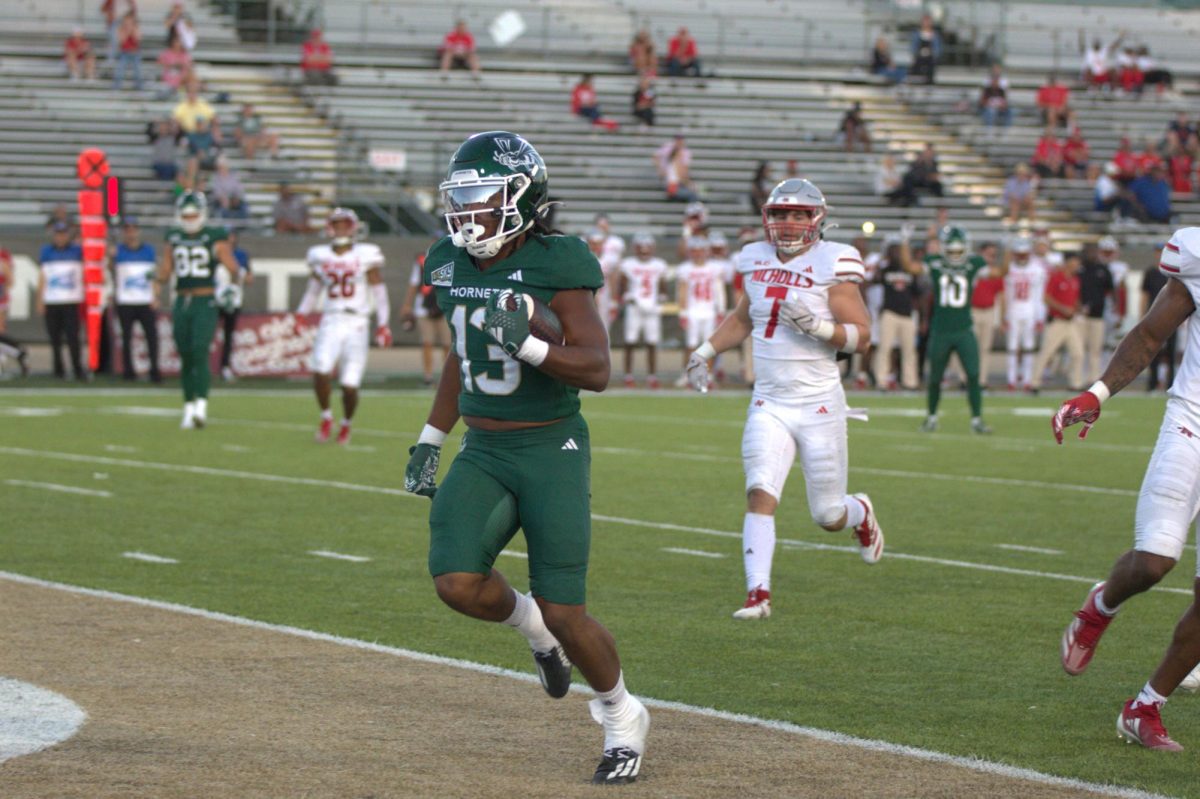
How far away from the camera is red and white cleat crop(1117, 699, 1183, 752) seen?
5707 mm

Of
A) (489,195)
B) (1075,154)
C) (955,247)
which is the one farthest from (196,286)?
(1075,154)

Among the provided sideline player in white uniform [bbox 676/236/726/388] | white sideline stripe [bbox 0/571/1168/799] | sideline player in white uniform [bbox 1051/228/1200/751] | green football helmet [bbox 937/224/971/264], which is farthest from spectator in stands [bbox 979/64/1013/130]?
sideline player in white uniform [bbox 1051/228/1200/751]

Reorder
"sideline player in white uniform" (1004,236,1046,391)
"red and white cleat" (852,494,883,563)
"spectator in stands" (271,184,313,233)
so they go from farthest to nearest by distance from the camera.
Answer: "spectator in stands" (271,184,313,233), "sideline player in white uniform" (1004,236,1046,391), "red and white cleat" (852,494,883,563)

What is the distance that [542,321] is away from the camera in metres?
5.29

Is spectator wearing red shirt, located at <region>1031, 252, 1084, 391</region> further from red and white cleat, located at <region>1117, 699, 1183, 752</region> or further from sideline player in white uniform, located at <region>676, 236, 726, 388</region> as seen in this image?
red and white cleat, located at <region>1117, 699, 1183, 752</region>

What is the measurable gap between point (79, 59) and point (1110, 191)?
18.0 m

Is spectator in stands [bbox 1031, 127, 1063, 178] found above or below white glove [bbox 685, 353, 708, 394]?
above

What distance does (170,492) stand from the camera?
12.4m

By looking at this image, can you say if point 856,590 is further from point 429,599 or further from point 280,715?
point 280,715

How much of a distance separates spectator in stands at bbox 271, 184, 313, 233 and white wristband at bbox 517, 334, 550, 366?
2248 cm

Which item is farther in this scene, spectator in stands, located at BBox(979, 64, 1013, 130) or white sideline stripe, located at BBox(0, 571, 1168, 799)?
spectator in stands, located at BBox(979, 64, 1013, 130)

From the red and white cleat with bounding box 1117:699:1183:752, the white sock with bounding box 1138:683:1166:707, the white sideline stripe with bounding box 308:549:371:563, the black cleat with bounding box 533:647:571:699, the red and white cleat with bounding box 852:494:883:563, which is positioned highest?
the black cleat with bounding box 533:647:571:699

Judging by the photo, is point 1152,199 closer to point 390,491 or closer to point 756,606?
point 390,491

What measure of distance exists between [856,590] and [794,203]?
1.84m
